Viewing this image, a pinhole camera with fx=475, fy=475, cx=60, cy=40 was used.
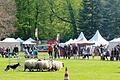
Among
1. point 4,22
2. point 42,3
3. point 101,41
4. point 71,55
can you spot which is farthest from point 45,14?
point 71,55

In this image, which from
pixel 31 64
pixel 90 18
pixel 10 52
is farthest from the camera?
pixel 90 18

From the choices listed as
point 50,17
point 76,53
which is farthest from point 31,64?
point 50,17

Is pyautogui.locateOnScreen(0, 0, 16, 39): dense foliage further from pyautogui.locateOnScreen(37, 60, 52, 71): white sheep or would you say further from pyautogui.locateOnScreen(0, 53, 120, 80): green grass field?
pyautogui.locateOnScreen(37, 60, 52, 71): white sheep

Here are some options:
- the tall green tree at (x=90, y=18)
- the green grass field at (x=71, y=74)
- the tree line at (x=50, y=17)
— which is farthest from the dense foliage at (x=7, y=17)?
the green grass field at (x=71, y=74)

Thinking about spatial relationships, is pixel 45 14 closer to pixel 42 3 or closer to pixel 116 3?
pixel 42 3

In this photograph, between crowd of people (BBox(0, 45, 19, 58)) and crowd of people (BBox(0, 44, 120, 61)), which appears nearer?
crowd of people (BBox(0, 44, 120, 61))

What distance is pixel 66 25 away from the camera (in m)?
107

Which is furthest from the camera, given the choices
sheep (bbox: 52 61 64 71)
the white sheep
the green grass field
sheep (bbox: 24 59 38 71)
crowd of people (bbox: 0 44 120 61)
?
crowd of people (bbox: 0 44 120 61)

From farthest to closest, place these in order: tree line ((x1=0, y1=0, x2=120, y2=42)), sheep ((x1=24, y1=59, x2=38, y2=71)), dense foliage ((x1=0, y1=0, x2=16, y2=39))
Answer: tree line ((x1=0, y1=0, x2=120, y2=42)), dense foliage ((x1=0, y1=0, x2=16, y2=39)), sheep ((x1=24, y1=59, x2=38, y2=71))

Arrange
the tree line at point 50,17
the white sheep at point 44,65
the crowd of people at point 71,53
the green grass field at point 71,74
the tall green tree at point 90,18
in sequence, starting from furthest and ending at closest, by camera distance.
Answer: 1. the tree line at point 50,17
2. the tall green tree at point 90,18
3. the crowd of people at point 71,53
4. the white sheep at point 44,65
5. the green grass field at point 71,74

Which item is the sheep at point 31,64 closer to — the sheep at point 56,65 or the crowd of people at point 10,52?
the sheep at point 56,65

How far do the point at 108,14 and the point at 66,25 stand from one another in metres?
13.6

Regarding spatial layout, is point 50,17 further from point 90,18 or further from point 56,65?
point 56,65

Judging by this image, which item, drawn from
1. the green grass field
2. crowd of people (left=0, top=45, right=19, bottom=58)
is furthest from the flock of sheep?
crowd of people (left=0, top=45, right=19, bottom=58)
